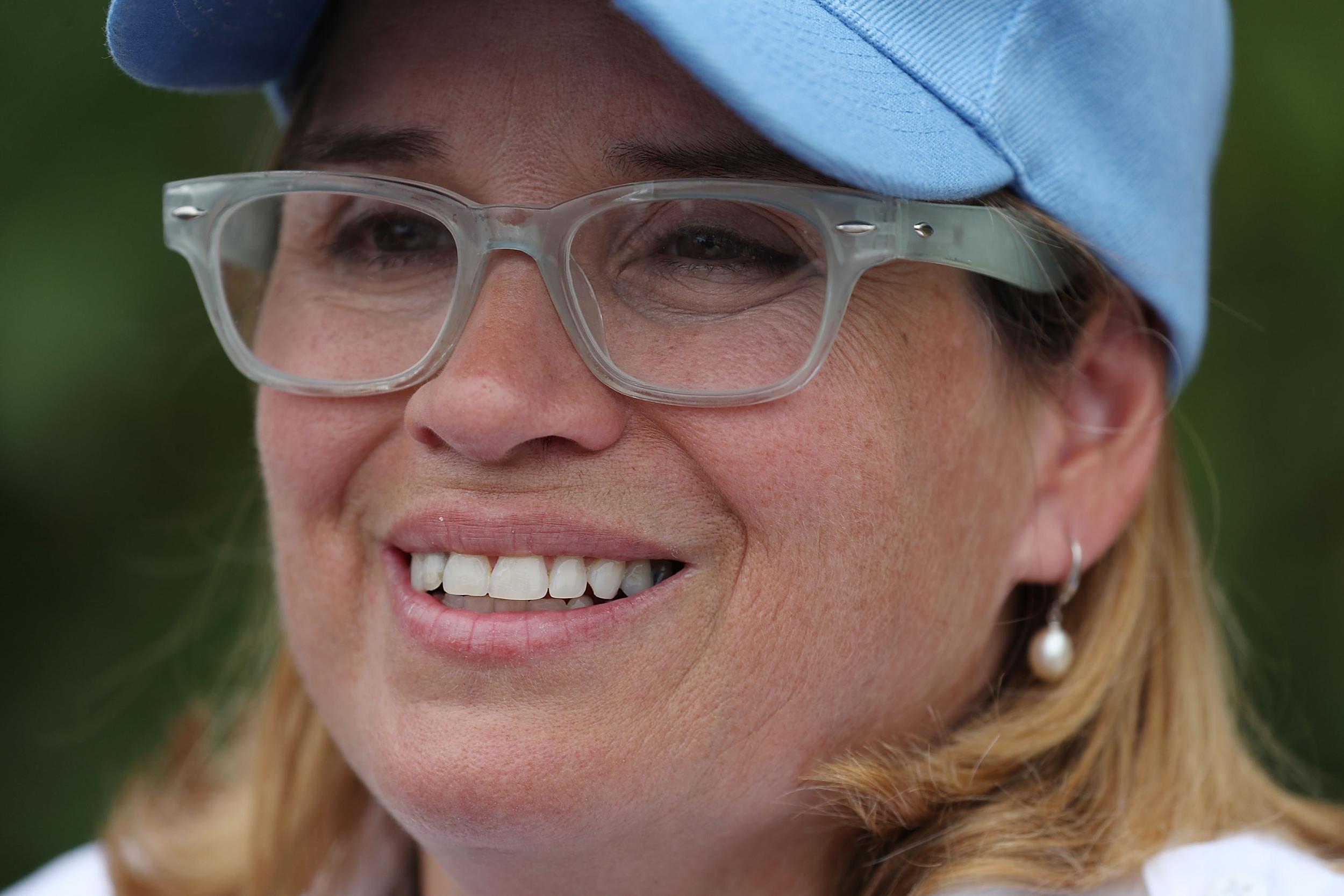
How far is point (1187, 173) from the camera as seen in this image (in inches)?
78.1

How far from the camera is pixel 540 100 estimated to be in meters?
1.64

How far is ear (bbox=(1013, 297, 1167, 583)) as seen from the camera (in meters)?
1.88

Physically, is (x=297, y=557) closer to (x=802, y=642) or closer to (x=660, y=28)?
(x=802, y=642)

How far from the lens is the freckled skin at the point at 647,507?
1584 millimetres

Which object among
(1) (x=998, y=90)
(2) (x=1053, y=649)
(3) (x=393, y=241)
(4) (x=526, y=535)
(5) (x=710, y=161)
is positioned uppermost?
(1) (x=998, y=90)

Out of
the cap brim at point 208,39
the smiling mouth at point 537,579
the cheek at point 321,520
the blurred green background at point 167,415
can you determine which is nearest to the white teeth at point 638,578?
the smiling mouth at point 537,579

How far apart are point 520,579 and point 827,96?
69cm

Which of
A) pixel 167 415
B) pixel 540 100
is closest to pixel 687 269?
pixel 540 100

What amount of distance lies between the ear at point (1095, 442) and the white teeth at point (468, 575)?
726 millimetres

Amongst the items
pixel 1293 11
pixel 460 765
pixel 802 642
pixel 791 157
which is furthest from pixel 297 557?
pixel 1293 11

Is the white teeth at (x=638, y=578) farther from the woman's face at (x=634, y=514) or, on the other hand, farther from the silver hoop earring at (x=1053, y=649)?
the silver hoop earring at (x=1053, y=649)

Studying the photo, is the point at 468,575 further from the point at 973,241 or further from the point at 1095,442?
the point at 1095,442

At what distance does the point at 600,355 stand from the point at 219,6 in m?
0.76

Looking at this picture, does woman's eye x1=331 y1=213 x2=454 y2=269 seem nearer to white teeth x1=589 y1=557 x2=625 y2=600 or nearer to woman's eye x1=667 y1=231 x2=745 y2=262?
woman's eye x1=667 y1=231 x2=745 y2=262
